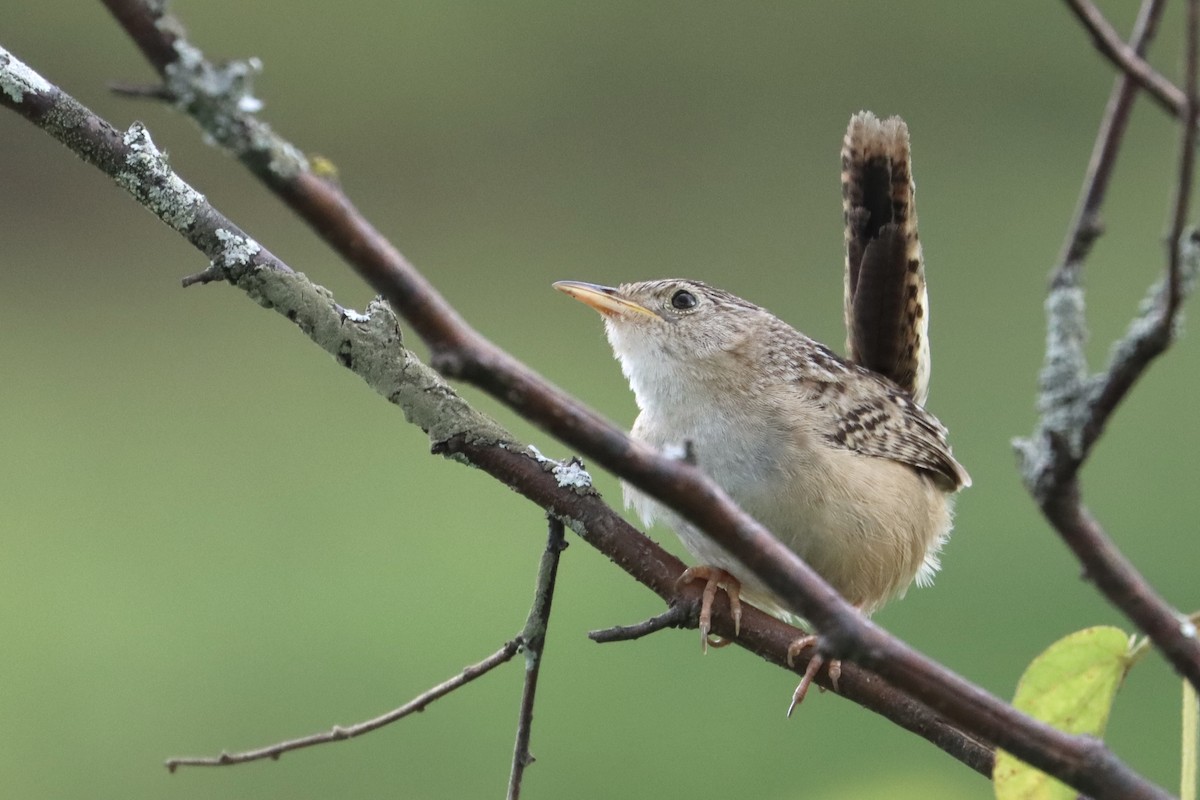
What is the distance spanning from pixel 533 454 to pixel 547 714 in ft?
7.83

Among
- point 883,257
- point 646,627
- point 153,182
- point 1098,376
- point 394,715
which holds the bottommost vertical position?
point 394,715

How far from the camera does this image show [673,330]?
1518mm

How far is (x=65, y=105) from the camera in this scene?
2.78 feet

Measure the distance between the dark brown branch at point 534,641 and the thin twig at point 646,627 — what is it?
0.06 meters

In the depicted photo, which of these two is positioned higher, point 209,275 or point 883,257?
point 883,257

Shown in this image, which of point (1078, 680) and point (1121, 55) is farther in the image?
point (1078, 680)

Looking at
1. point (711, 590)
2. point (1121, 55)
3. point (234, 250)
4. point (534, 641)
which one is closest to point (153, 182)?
point (234, 250)

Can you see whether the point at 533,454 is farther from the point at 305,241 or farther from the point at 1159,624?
the point at 305,241

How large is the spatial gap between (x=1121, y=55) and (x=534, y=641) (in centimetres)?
67

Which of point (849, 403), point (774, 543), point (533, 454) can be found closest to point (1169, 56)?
point (849, 403)

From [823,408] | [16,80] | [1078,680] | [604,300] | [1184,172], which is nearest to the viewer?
[1184,172]

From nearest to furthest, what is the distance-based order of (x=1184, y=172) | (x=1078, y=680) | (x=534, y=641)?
(x=1184, y=172) → (x=1078, y=680) → (x=534, y=641)

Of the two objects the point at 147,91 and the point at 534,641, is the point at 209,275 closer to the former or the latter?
the point at 534,641

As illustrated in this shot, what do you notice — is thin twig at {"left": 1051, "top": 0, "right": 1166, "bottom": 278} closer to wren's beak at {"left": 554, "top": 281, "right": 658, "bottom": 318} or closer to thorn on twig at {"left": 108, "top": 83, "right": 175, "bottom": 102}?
thorn on twig at {"left": 108, "top": 83, "right": 175, "bottom": 102}
